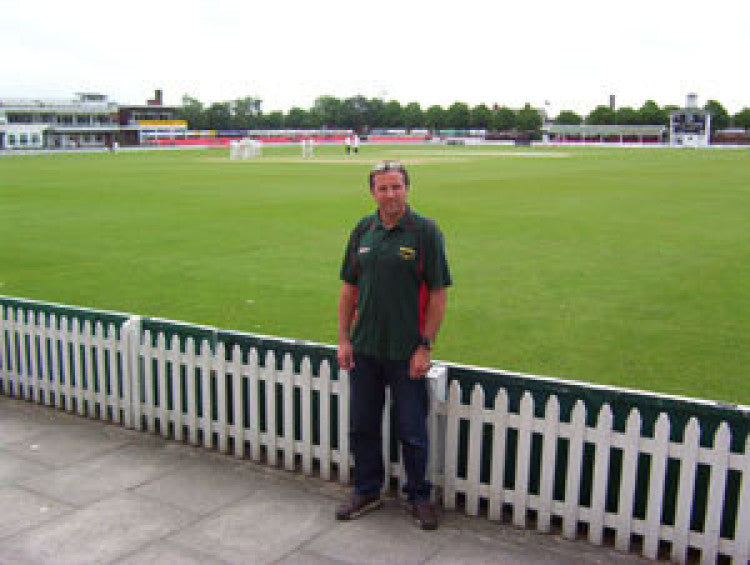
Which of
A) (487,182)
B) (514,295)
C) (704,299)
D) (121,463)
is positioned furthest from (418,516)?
(487,182)

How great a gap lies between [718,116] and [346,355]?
155036 mm

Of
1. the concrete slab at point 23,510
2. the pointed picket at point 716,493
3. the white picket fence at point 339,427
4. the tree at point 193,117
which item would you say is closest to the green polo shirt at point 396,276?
the white picket fence at point 339,427

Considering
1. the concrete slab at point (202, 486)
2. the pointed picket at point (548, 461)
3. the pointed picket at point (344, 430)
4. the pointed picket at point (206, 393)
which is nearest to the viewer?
the pointed picket at point (548, 461)

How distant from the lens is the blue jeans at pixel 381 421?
4762 mm

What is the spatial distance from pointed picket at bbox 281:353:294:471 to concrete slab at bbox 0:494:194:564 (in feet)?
2.86

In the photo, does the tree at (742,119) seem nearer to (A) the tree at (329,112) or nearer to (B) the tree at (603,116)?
(B) the tree at (603,116)

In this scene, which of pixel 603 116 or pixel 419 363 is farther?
pixel 603 116

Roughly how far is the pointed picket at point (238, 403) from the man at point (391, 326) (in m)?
1.00

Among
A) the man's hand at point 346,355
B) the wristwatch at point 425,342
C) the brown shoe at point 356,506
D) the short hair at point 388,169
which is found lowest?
the brown shoe at point 356,506

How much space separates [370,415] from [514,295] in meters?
7.04

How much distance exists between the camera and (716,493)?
13.8 feet

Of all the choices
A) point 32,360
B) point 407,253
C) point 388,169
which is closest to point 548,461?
point 407,253

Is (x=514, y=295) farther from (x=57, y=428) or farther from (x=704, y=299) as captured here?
(x=57, y=428)

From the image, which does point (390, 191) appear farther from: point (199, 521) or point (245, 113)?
point (245, 113)
